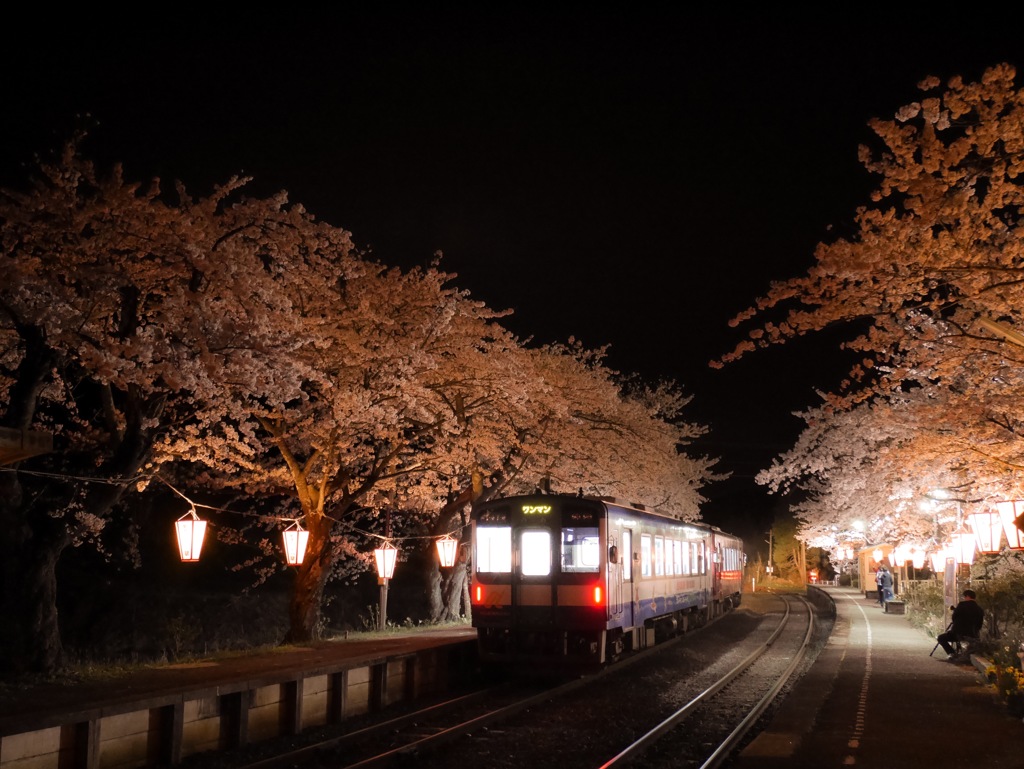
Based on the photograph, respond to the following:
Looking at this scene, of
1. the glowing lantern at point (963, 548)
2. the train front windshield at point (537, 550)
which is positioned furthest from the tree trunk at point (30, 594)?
the glowing lantern at point (963, 548)

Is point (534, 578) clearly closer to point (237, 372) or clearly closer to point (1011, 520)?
point (237, 372)

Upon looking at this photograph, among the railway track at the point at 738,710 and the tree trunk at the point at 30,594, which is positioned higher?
the tree trunk at the point at 30,594

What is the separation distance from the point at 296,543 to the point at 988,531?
34.5 ft

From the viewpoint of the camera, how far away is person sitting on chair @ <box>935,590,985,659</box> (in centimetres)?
1342

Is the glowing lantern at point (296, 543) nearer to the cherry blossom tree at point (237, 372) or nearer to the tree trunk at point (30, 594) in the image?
the cherry blossom tree at point (237, 372)

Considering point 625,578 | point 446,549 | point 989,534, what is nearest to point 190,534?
point 625,578

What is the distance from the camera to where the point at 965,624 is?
13.5 m

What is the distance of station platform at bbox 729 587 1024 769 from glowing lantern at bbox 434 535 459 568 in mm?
7786

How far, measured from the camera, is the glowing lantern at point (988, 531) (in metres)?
12.9

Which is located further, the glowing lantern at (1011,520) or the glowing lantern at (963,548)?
the glowing lantern at (963,548)

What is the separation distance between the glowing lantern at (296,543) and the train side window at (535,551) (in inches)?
156

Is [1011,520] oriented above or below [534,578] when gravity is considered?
above

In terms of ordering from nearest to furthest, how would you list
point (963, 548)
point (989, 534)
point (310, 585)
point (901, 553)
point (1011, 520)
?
point (1011, 520) → point (989, 534) → point (310, 585) → point (963, 548) → point (901, 553)

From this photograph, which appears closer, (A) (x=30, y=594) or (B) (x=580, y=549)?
(A) (x=30, y=594)
